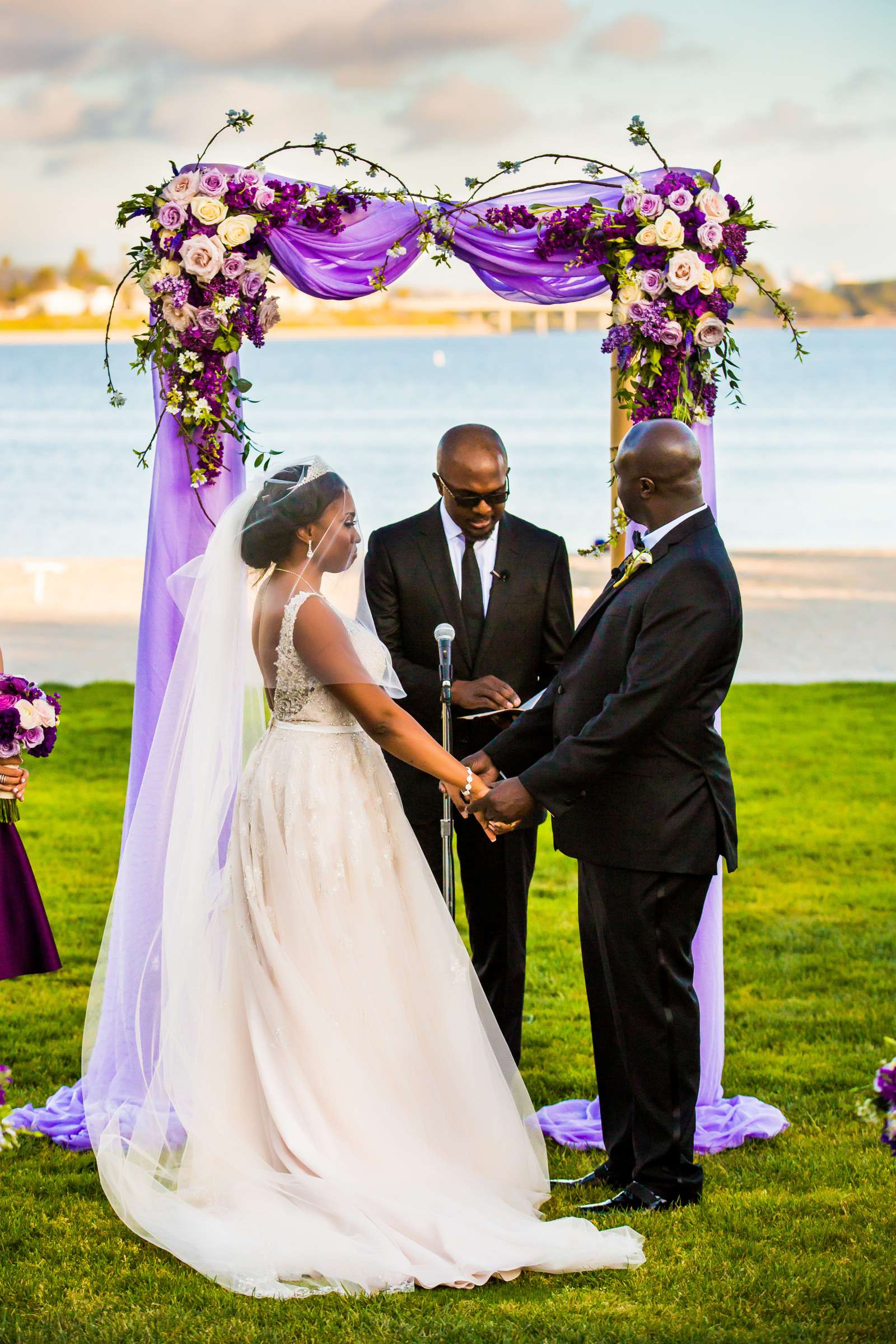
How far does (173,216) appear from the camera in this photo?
5.30 meters

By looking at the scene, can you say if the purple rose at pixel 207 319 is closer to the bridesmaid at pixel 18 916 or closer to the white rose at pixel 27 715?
the bridesmaid at pixel 18 916

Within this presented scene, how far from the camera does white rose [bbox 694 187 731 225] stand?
17.4ft

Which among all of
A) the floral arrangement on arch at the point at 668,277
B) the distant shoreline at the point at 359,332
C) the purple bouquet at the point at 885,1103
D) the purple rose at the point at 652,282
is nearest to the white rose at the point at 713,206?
the floral arrangement on arch at the point at 668,277

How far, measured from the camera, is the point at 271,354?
89.9 metres

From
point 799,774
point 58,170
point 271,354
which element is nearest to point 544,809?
point 799,774

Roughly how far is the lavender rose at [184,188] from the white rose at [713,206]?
5.79 feet

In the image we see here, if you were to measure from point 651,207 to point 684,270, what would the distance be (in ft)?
0.86

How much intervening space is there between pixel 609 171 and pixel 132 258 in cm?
178

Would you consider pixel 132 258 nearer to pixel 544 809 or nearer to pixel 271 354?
pixel 544 809

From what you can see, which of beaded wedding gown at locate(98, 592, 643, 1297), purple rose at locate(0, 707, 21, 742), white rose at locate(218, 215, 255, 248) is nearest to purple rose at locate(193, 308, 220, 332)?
white rose at locate(218, 215, 255, 248)

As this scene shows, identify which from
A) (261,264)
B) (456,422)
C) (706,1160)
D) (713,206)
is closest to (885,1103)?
(706,1160)

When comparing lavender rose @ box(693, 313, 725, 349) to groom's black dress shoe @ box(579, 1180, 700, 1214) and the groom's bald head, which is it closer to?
the groom's bald head

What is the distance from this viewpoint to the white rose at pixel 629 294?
536 centimetres

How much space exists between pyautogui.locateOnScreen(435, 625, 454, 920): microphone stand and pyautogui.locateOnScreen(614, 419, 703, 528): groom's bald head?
0.69m
